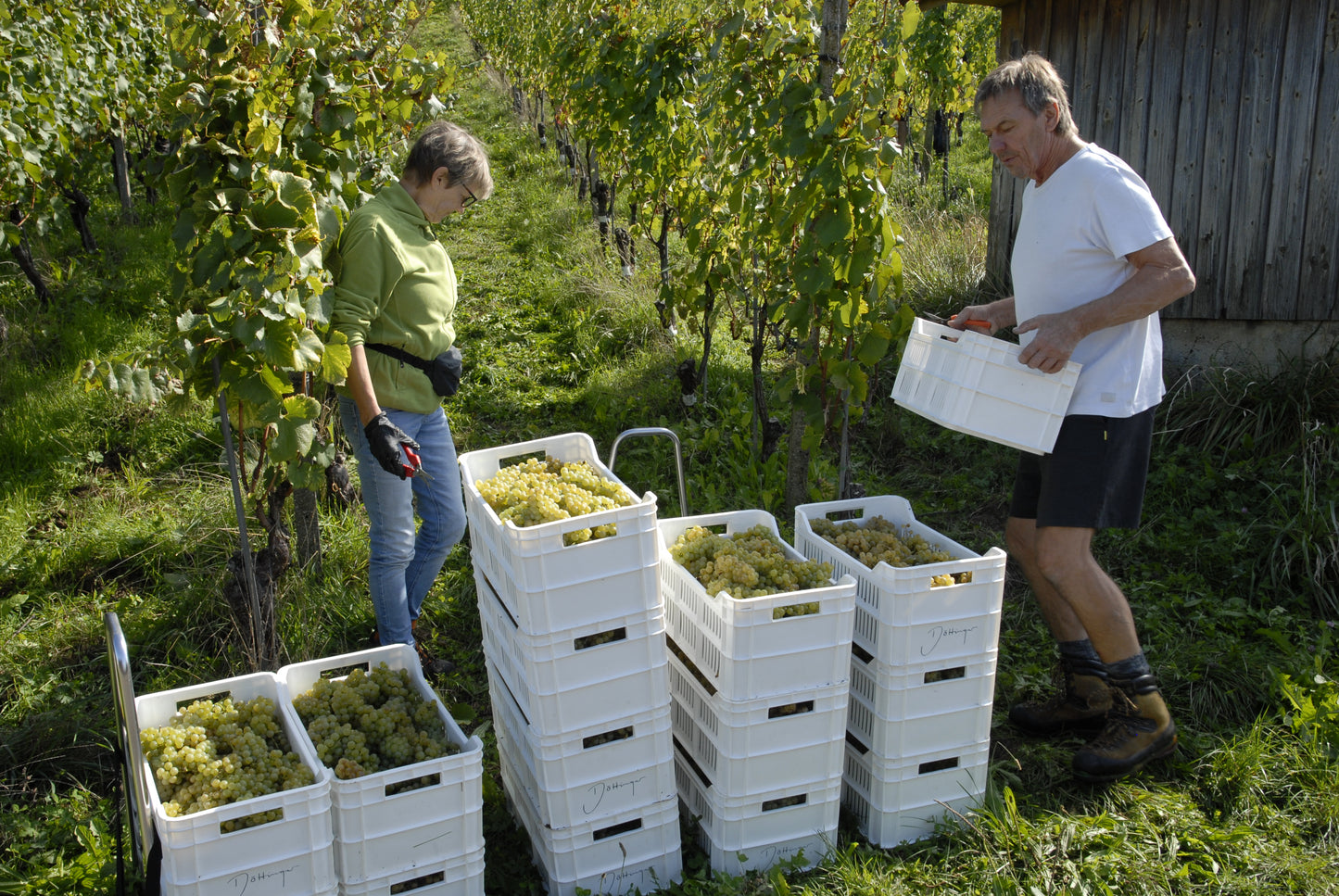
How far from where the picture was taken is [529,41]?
13031mm

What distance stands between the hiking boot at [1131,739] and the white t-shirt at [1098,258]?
Answer: 878 mm

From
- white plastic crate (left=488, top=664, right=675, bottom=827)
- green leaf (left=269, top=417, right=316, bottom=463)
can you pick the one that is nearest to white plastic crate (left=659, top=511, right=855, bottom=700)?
white plastic crate (left=488, top=664, right=675, bottom=827)

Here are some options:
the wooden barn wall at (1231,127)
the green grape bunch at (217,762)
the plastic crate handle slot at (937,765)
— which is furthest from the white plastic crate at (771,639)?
the wooden barn wall at (1231,127)

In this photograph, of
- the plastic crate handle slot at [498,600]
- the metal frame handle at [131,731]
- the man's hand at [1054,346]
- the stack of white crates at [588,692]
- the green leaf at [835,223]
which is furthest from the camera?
the green leaf at [835,223]

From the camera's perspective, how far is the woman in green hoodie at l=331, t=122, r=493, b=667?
9.48ft

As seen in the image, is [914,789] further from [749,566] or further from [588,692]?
[588,692]

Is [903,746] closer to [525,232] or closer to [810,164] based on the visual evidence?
[810,164]

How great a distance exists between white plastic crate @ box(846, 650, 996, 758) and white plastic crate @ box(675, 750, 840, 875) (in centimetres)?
20

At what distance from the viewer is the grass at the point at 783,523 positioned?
2664mm

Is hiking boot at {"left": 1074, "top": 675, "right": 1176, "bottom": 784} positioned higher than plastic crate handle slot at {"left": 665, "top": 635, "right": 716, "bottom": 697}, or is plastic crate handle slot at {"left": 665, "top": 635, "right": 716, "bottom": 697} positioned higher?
plastic crate handle slot at {"left": 665, "top": 635, "right": 716, "bottom": 697}

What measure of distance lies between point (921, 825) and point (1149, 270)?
66.1 inches

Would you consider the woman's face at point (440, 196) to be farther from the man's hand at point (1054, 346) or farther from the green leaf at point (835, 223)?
the man's hand at point (1054, 346)

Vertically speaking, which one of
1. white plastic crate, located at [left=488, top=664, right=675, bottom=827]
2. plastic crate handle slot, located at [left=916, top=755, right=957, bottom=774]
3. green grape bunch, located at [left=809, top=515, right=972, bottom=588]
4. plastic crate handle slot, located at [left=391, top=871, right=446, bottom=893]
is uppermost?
green grape bunch, located at [left=809, top=515, right=972, bottom=588]

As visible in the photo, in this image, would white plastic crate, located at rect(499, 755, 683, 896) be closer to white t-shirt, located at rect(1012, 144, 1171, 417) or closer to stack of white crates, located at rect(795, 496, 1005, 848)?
stack of white crates, located at rect(795, 496, 1005, 848)
